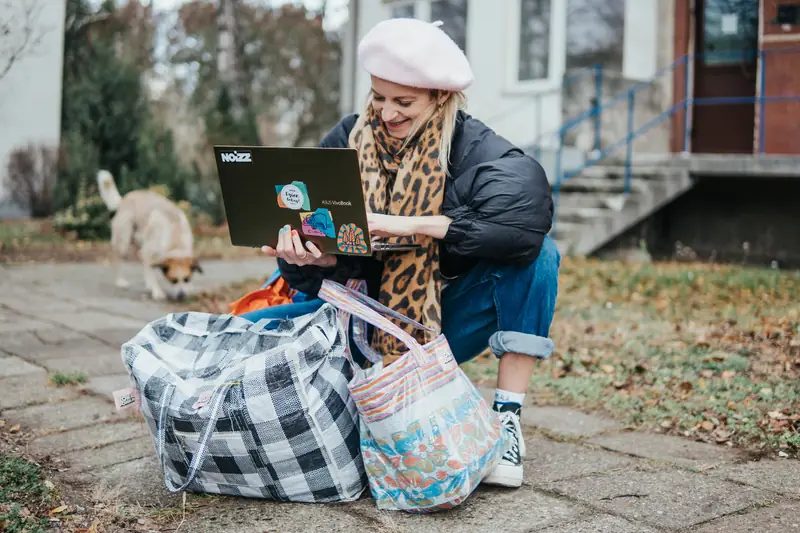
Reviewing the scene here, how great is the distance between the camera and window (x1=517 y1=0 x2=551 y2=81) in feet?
36.3

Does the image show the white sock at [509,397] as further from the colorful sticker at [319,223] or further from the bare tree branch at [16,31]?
the bare tree branch at [16,31]

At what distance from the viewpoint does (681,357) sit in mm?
4320

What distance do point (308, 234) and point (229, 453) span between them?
0.64 meters

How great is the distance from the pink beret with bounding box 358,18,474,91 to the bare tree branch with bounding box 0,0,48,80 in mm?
4932

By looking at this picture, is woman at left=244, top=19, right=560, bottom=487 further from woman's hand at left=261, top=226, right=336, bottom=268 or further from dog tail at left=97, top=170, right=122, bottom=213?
dog tail at left=97, top=170, right=122, bottom=213

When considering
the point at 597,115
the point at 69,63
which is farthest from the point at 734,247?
the point at 69,63

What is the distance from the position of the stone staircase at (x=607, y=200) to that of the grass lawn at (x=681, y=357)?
72.4 inches

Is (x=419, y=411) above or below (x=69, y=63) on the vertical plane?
below

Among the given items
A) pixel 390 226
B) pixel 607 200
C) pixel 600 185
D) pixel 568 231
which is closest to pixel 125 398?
pixel 390 226

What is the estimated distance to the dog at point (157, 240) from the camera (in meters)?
6.33

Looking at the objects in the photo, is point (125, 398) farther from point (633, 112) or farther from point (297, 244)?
point (633, 112)

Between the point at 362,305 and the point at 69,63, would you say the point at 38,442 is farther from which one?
the point at 69,63

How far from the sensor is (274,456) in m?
2.40

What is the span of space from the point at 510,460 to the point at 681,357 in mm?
2002
